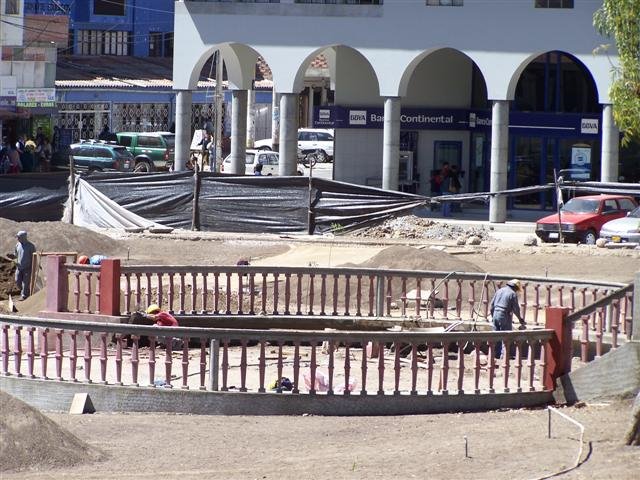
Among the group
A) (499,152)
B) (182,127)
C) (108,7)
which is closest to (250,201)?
(182,127)

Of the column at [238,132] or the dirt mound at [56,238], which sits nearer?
the dirt mound at [56,238]

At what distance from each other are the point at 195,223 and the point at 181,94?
779 cm

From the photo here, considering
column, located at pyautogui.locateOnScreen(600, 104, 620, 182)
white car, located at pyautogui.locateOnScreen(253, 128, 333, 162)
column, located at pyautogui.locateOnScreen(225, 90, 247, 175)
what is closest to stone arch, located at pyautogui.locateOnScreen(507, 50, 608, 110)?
column, located at pyautogui.locateOnScreen(600, 104, 620, 182)

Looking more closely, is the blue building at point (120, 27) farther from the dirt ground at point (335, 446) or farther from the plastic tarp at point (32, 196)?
the dirt ground at point (335, 446)

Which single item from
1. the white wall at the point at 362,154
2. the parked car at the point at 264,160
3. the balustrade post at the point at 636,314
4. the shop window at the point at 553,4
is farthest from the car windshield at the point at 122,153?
the balustrade post at the point at 636,314

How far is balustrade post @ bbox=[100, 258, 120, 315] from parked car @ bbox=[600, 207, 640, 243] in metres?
17.0

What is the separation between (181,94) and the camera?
44094 millimetres

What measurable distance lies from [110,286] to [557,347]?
6.84 m

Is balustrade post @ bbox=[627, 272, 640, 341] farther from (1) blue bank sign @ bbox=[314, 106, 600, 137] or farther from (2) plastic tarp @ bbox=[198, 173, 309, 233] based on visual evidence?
(1) blue bank sign @ bbox=[314, 106, 600, 137]

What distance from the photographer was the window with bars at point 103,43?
7444cm

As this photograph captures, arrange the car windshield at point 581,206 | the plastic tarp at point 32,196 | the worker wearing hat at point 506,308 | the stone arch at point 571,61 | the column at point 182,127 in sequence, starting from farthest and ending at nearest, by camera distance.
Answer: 1. the column at point 182,127
2. the stone arch at point 571,61
3. the plastic tarp at point 32,196
4. the car windshield at point 581,206
5. the worker wearing hat at point 506,308

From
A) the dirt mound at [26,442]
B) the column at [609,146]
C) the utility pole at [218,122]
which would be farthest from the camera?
the utility pole at [218,122]

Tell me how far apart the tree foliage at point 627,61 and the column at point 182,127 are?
80.9 feet

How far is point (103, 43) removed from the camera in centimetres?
7500
